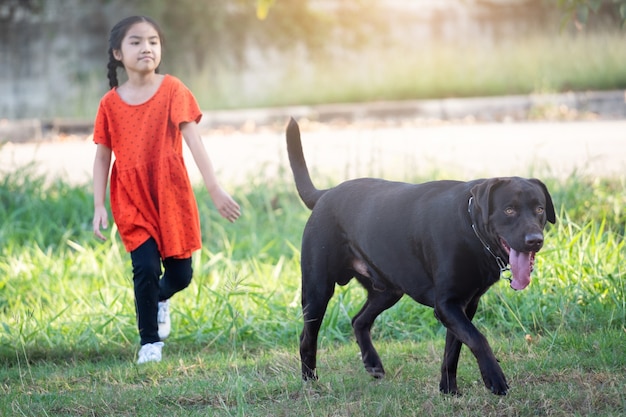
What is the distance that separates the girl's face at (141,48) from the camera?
4.63 meters

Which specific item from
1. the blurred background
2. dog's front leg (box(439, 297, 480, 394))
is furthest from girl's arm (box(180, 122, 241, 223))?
the blurred background

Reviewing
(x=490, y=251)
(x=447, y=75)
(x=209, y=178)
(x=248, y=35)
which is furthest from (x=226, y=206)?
(x=248, y=35)

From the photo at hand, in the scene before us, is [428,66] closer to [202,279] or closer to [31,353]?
[202,279]

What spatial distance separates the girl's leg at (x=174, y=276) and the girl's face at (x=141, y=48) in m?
1.00

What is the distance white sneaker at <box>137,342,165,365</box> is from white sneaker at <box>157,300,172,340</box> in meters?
0.20

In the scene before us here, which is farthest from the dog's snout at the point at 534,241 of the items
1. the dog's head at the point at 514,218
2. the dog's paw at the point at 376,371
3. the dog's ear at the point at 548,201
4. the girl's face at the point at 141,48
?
the girl's face at the point at 141,48

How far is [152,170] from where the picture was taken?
4.73 metres

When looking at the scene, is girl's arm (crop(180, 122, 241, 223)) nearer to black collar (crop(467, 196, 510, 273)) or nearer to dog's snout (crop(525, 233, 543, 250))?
black collar (crop(467, 196, 510, 273))

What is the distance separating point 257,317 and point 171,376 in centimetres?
80

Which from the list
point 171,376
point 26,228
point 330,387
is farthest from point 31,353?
point 26,228

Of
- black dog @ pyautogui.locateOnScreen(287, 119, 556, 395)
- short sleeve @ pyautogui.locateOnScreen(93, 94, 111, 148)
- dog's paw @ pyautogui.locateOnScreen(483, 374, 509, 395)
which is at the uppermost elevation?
short sleeve @ pyautogui.locateOnScreen(93, 94, 111, 148)

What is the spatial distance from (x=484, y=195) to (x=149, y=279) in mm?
1985

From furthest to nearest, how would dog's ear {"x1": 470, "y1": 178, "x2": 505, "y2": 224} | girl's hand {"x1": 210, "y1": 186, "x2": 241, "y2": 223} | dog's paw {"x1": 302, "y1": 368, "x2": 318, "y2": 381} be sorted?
girl's hand {"x1": 210, "y1": 186, "x2": 241, "y2": 223} < dog's paw {"x1": 302, "y1": 368, "x2": 318, "y2": 381} < dog's ear {"x1": 470, "y1": 178, "x2": 505, "y2": 224}

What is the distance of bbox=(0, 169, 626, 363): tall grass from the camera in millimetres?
4910
